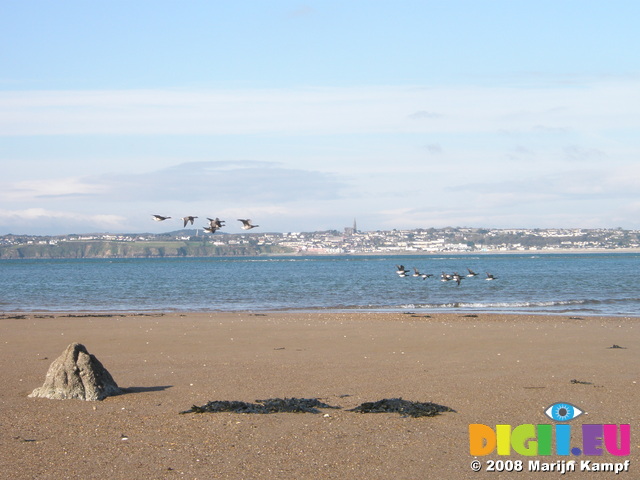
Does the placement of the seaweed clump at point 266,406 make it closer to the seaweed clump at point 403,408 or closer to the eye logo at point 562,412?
the seaweed clump at point 403,408

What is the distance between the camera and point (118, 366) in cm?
1641

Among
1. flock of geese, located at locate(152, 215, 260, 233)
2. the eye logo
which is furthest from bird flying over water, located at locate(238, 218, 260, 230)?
the eye logo

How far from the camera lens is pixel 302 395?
13039 millimetres

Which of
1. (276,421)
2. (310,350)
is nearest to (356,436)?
(276,421)

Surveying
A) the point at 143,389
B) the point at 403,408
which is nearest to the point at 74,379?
the point at 143,389

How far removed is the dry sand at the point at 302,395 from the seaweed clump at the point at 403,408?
0.55ft

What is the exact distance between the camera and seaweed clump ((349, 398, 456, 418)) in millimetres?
11328

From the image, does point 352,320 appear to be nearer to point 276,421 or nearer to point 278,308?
point 278,308

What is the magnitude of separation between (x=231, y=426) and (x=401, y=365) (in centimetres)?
630

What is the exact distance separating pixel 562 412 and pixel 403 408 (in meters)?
2.30

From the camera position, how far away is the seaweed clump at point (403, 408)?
446 inches

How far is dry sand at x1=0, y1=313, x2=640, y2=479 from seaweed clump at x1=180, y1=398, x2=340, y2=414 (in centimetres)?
21

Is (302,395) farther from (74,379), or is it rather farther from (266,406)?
(74,379)

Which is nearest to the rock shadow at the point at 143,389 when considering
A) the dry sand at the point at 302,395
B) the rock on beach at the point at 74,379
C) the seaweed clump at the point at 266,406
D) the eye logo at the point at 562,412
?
the dry sand at the point at 302,395
